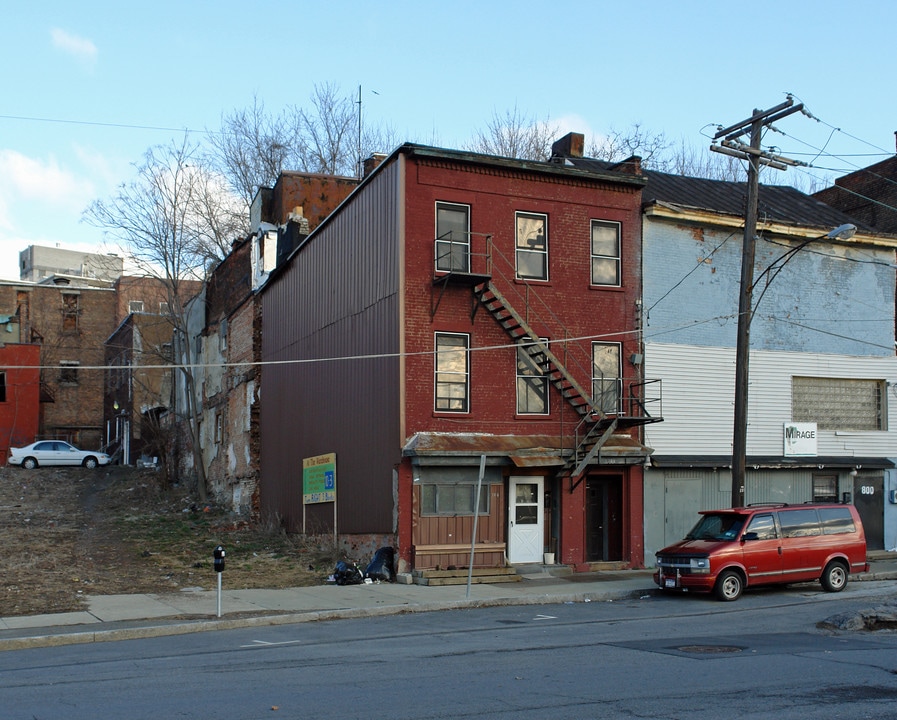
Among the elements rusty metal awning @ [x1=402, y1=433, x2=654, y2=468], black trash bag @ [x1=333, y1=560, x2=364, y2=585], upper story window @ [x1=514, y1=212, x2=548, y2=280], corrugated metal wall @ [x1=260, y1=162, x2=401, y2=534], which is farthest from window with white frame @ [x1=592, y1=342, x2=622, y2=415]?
black trash bag @ [x1=333, y1=560, x2=364, y2=585]

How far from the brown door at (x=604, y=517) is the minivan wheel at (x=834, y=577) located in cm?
565

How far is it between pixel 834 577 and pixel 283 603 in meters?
11.0

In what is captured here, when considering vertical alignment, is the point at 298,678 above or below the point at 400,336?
below

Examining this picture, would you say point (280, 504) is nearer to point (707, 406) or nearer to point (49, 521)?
point (49, 521)

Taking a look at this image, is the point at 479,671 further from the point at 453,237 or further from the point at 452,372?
the point at 453,237

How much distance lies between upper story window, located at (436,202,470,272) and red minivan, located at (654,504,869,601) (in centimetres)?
801

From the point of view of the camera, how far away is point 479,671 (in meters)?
10.8

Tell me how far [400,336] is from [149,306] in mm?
43800

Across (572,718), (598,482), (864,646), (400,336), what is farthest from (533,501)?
(572,718)

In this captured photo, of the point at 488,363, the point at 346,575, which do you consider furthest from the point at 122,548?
the point at 488,363

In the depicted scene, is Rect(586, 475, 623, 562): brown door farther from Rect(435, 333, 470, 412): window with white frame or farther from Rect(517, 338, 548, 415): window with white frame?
Rect(435, 333, 470, 412): window with white frame

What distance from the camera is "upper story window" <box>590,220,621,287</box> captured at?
24.7 metres

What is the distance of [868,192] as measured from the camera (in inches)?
1363

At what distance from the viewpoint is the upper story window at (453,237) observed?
74.2 ft
